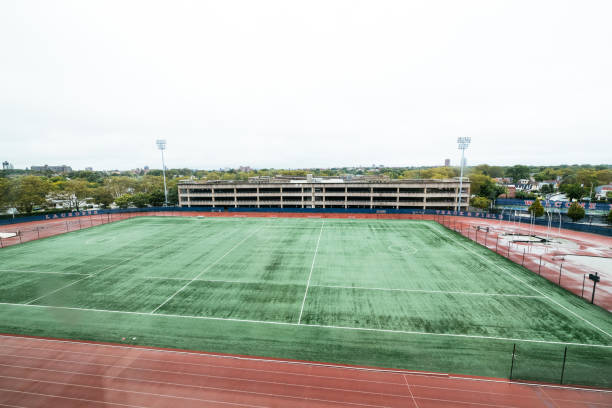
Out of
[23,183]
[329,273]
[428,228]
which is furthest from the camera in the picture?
[23,183]

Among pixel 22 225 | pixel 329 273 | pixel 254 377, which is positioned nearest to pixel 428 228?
pixel 329 273

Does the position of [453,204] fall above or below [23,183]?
below

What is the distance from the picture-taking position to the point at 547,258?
29.6m

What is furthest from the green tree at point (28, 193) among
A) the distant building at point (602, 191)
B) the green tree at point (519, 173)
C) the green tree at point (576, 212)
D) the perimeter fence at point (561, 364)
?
the green tree at point (519, 173)

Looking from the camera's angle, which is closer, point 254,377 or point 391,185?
point 254,377

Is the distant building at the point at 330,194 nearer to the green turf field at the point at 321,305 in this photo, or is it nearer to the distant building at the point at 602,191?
the green turf field at the point at 321,305

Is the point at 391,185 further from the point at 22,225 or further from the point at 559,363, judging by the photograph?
the point at 22,225

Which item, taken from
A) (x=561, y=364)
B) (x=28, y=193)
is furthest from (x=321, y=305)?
(x=28, y=193)

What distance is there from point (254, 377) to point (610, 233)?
180 feet

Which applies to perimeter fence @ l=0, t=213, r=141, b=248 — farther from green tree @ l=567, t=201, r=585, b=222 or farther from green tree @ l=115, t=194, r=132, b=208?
green tree @ l=567, t=201, r=585, b=222

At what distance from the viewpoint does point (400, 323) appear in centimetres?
1688

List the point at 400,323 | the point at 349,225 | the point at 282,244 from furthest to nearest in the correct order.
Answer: the point at 349,225 < the point at 282,244 < the point at 400,323

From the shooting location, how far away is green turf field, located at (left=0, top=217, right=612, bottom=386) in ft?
46.6

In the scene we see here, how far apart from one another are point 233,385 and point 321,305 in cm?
862
